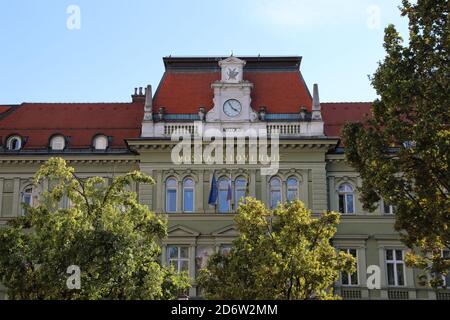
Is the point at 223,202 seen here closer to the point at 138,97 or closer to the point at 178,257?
the point at 178,257

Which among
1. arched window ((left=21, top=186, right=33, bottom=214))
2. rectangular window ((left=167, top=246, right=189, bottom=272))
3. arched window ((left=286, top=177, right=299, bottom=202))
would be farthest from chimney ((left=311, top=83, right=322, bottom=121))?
arched window ((left=21, top=186, right=33, bottom=214))

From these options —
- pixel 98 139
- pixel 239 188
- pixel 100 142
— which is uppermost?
pixel 98 139

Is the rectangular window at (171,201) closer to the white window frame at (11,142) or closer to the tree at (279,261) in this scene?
the white window frame at (11,142)

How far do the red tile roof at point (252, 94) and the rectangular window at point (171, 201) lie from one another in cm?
465

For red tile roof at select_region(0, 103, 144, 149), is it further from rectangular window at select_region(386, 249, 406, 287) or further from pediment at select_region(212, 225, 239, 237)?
rectangular window at select_region(386, 249, 406, 287)

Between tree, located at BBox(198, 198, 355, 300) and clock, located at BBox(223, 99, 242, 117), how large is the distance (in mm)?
11040

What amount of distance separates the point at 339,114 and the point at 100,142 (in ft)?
46.8

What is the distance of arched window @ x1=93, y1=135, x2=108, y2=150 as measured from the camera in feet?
132

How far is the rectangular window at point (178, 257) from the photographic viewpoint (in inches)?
1459

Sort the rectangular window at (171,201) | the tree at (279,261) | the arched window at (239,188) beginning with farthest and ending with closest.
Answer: the arched window at (239,188) < the rectangular window at (171,201) < the tree at (279,261)

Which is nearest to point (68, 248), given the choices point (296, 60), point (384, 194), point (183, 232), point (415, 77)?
point (384, 194)

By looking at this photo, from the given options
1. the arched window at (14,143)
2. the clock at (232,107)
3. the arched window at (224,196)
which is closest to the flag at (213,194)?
the arched window at (224,196)

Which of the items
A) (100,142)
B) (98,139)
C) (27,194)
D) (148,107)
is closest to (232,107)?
(148,107)

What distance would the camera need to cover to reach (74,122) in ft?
138
